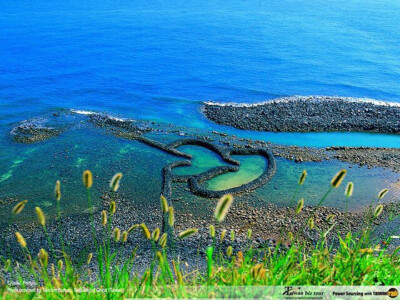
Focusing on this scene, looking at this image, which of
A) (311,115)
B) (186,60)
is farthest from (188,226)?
(186,60)

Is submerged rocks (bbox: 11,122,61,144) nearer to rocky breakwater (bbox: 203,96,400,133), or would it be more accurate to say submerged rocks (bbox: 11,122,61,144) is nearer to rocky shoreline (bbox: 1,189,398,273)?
rocky shoreline (bbox: 1,189,398,273)

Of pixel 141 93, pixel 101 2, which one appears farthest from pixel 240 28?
pixel 101 2

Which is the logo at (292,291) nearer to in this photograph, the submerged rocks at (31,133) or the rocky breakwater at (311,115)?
the rocky breakwater at (311,115)

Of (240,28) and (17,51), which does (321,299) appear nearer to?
(17,51)

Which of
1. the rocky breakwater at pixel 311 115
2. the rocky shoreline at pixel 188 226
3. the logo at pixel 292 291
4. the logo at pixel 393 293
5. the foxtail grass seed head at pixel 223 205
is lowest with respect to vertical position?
the rocky shoreline at pixel 188 226

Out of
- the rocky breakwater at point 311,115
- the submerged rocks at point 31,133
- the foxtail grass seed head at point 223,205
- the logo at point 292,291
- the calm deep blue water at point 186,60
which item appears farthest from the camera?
the calm deep blue water at point 186,60

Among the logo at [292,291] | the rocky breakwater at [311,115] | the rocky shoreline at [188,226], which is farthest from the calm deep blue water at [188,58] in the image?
the logo at [292,291]

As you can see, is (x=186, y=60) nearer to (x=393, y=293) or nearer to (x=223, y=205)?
(x=393, y=293)
